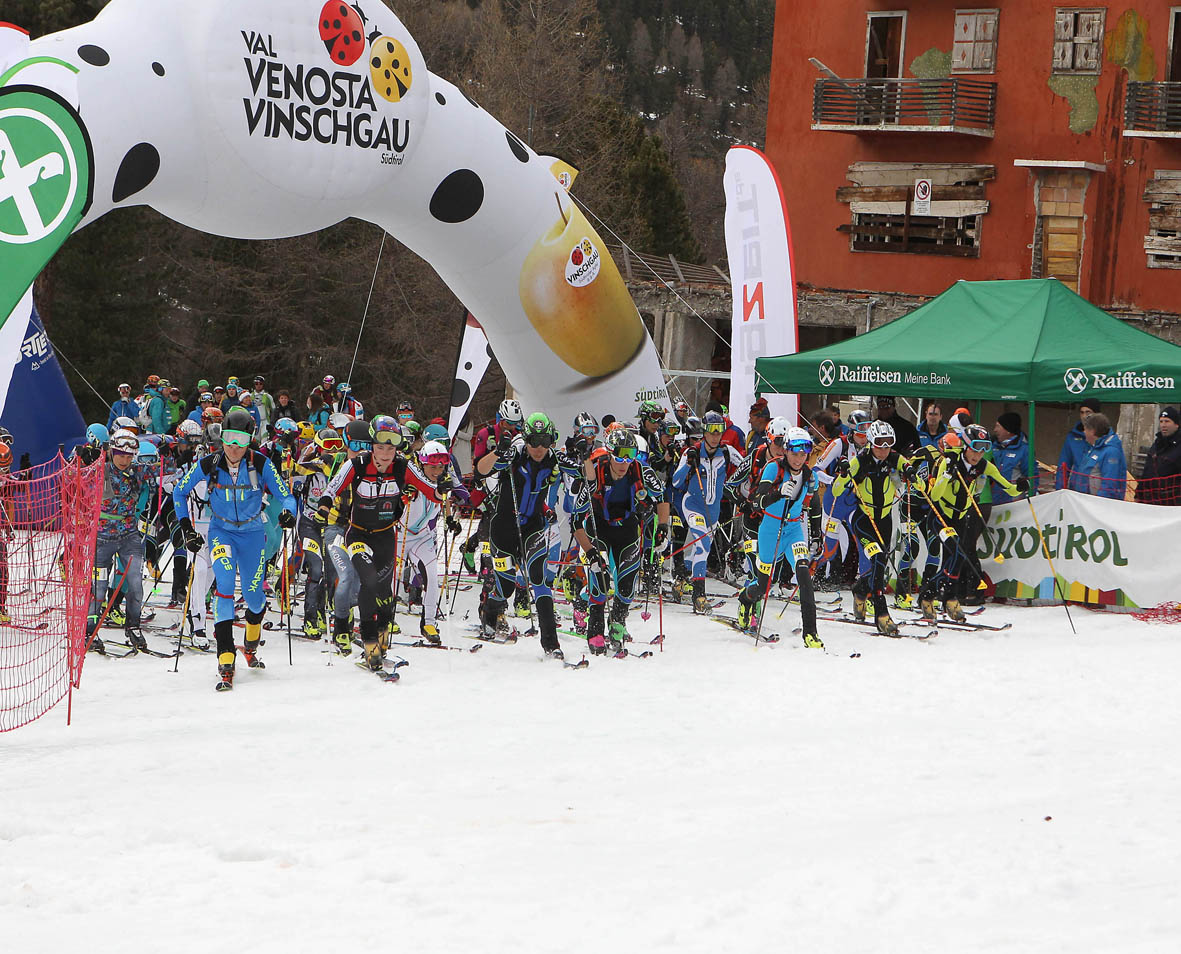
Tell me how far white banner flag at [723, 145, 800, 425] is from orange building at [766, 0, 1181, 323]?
812cm

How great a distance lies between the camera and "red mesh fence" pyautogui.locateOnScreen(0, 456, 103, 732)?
1022 centimetres

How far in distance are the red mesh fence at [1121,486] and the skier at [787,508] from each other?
371 cm

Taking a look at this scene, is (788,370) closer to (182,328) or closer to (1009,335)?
(1009,335)

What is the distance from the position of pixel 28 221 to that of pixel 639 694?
589 cm

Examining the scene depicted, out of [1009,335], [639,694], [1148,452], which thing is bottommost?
[639,694]

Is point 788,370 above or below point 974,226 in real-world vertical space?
below

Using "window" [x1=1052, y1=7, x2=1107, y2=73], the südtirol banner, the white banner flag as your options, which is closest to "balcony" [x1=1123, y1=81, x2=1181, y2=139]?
"window" [x1=1052, y1=7, x2=1107, y2=73]

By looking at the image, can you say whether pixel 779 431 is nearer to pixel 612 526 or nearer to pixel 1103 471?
pixel 612 526

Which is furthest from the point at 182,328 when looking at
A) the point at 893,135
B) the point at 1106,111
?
the point at 1106,111

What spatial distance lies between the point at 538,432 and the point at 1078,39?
1847 centimetres

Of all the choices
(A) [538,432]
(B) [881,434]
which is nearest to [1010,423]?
(B) [881,434]

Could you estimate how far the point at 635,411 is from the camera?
1634cm

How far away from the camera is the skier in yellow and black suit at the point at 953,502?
13.7 metres

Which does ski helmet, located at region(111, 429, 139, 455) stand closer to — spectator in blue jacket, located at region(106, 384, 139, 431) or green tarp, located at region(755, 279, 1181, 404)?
spectator in blue jacket, located at region(106, 384, 139, 431)
